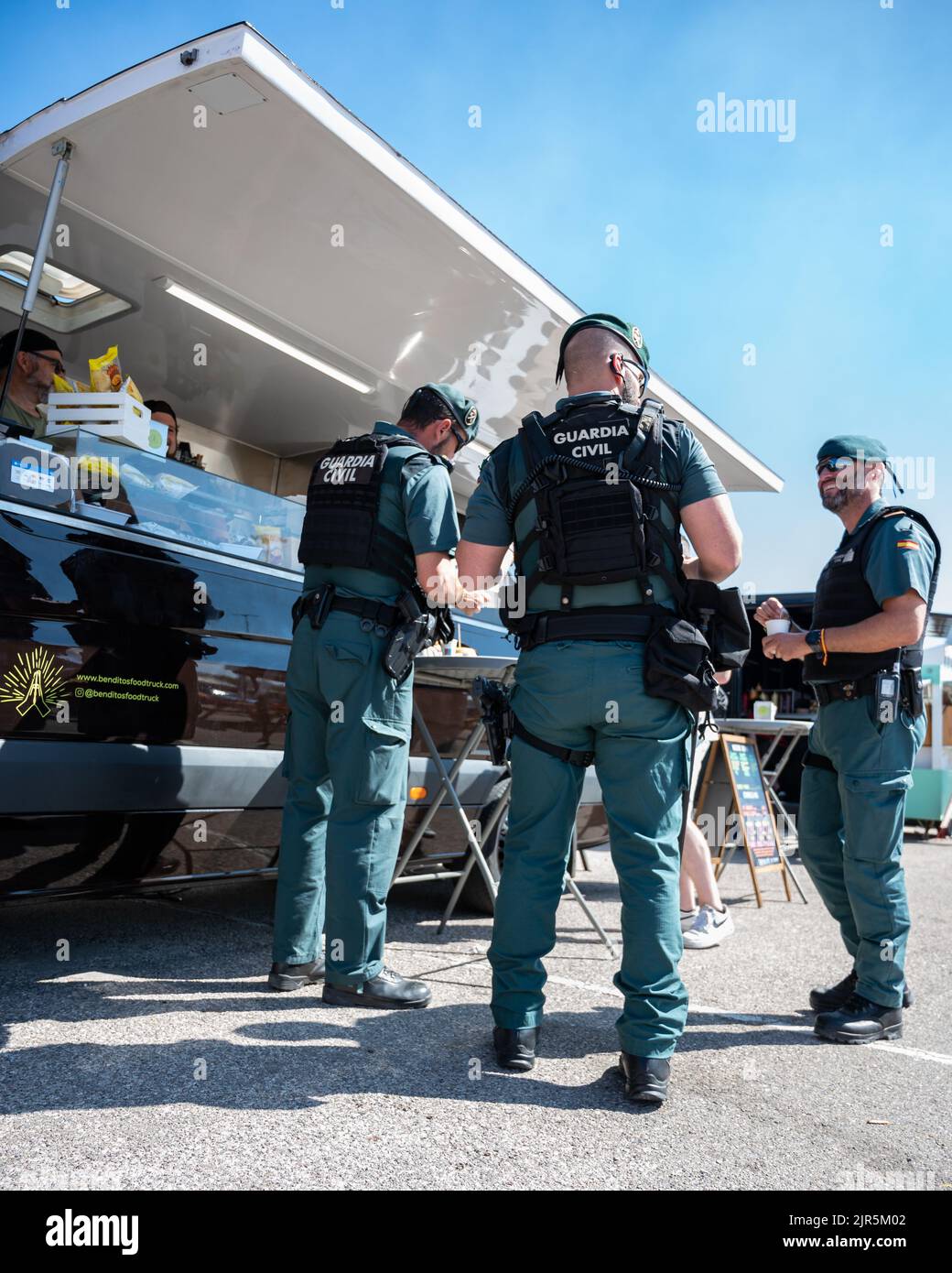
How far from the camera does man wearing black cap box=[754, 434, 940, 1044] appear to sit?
2924 mm

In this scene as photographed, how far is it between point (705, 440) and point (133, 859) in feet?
12.8

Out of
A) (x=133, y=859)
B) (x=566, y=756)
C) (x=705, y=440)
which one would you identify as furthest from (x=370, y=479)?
(x=705, y=440)

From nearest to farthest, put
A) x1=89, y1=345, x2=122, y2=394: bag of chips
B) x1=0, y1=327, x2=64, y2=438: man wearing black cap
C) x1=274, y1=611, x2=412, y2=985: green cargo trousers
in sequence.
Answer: x1=274, y1=611, x2=412, y2=985: green cargo trousers < x1=0, y1=327, x2=64, y2=438: man wearing black cap < x1=89, y1=345, x2=122, y2=394: bag of chips

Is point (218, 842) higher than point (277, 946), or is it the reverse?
point (218, 842)

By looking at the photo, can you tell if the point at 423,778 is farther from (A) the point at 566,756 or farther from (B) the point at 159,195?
(B) the point at 159,195

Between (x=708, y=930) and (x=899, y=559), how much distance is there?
196cm

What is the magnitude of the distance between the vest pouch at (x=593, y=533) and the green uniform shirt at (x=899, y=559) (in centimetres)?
104

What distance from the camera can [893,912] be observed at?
2.93m

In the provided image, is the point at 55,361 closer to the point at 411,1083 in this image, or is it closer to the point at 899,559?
the point at 411,1083

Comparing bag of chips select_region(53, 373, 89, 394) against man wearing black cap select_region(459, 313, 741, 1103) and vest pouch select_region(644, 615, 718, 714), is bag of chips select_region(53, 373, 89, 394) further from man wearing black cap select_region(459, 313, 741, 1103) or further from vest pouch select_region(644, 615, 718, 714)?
vest pouch select_region(644, 615, 718, 714)

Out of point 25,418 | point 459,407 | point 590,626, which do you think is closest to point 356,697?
point 590,626

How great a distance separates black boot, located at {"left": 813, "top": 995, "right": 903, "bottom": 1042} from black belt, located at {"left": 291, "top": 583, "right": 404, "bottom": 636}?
1784 mm

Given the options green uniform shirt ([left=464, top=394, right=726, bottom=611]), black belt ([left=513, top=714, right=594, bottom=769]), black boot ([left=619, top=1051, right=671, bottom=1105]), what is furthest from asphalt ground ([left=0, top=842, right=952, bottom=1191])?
green uniform shirt ([left=464, top=394, right=726, bottom=611])
